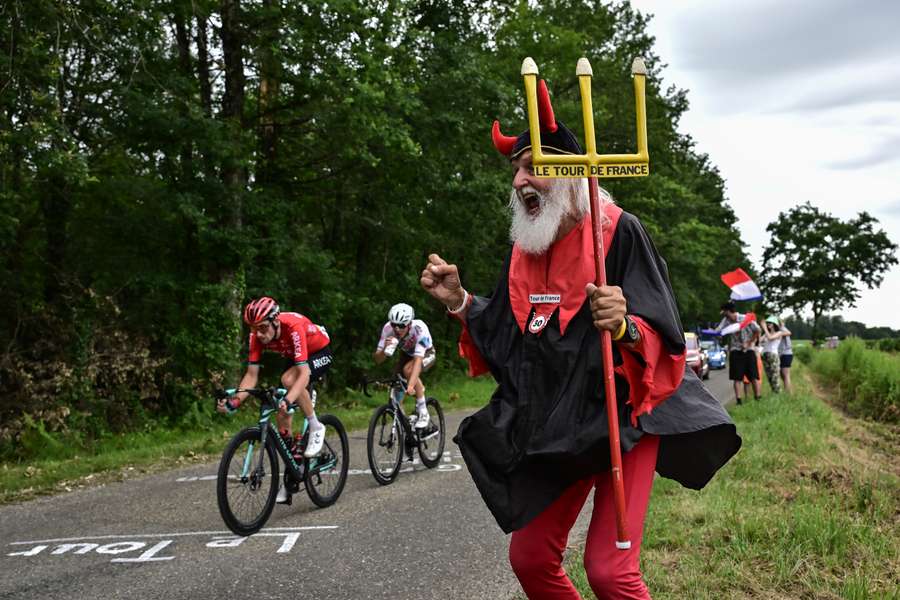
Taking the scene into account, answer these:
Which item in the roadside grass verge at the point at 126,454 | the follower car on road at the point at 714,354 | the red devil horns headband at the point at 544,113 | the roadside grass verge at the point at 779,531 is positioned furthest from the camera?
the follower car on road at the point at 714,354

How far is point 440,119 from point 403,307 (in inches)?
406

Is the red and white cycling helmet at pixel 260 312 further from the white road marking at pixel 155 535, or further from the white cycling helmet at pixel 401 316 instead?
the white cycling helmet at pixel 401 316

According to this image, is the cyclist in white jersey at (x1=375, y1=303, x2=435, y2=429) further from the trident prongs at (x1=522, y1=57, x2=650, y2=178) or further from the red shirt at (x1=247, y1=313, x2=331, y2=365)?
the trident prongs at (x1=522, y1=57, x2=650, y2=178)

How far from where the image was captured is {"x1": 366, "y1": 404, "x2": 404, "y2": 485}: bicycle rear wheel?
340 inches

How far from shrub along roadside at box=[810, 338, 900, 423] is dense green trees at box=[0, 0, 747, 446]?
29.7ft

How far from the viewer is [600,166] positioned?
2.62 m

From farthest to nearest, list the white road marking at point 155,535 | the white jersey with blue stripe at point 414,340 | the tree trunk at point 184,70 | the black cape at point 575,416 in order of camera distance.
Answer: the tree trunk at point 184,70, the white jersey with blue stripe at point 414,340, the white road marking at point 155,535, the black cape at point 575,416

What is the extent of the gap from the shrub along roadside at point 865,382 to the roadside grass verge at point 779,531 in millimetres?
6959

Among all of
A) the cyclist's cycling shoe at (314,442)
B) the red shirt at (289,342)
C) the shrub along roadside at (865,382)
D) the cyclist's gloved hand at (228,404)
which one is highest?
the red shirt at (289,342)

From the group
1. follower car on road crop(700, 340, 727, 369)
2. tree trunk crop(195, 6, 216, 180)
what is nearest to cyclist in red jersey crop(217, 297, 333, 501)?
tree trunk crop(195, 6, 216, 180)

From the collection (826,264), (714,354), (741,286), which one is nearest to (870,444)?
(741,286)

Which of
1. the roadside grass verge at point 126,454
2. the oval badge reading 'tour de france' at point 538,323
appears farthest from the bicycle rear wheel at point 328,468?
the oval badge reading 'tour de france' at point 538,323

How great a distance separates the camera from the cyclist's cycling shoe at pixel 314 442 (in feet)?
24.0

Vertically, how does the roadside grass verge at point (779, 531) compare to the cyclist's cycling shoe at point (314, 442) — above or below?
below
